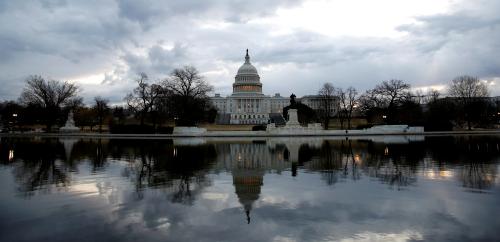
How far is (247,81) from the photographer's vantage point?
15212cm

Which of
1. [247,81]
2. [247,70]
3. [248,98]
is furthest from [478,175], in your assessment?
[247,70]

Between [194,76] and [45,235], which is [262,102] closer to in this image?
[194,76]

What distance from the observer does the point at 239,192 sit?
461 inches

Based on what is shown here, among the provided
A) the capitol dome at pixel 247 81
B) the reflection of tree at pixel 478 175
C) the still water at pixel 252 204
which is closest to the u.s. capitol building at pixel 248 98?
the capitol dome at pixel 247 81

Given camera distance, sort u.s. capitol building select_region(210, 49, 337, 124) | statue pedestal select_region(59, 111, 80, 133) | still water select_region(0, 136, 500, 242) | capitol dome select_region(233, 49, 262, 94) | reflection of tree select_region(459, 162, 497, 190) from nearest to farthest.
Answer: still water select_region(0, 136, 500, 242) → reflection of tree select_region(459, 162, 497, 190) → statue pedestal select_region(59, 111, 80, 133) → u.s. capitol building select_region(210, 49, 337, 124) → capitol dome select_region(233, 49, 262, 94)

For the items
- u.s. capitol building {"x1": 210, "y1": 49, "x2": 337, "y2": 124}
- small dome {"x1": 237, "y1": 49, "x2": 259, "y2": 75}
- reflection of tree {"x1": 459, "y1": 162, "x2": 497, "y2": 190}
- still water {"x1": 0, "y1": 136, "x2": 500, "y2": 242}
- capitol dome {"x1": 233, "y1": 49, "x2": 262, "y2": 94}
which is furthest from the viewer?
small dome {"x1": 237, "y1": 49, "x2": 259, "y2": 75}

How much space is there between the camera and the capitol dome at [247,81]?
5935 inches

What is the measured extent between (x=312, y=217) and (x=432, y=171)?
915cm

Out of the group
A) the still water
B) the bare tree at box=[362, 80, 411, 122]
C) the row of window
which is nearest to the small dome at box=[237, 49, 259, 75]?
the row of window

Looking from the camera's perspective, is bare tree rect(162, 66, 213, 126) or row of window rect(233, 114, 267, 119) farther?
row of window rect(233, 114, 267, 119)

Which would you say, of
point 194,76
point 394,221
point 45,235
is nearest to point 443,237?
point 394,221

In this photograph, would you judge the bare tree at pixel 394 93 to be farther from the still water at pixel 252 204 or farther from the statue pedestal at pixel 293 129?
the still water at pixel 252 204

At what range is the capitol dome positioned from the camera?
495ft

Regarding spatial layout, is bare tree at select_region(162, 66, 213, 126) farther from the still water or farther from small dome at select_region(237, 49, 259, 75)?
small dome at select_region(237, 49, 259, 75)
